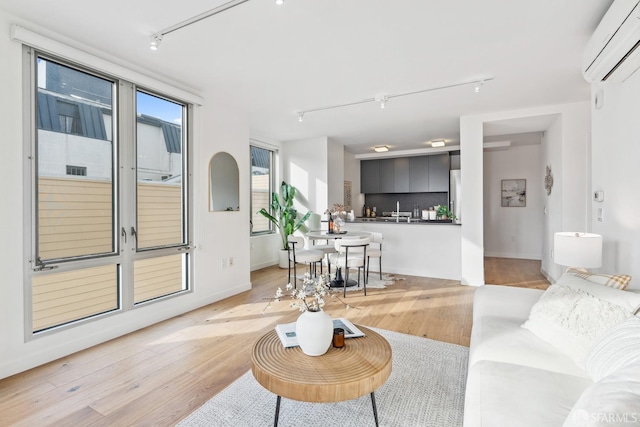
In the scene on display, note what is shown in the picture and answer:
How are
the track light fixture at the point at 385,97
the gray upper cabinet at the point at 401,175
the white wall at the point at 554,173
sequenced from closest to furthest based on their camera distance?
the track light fixture at the point at 385,97
the white wall at the point at 554,173
the gray upper cabinet at the point at 401,175

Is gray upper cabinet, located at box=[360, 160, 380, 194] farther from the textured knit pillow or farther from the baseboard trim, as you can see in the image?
the textured knit pillow

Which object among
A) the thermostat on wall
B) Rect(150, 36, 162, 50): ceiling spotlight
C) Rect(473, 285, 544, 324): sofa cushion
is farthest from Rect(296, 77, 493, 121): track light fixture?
Rect(150, 36, 162, 50): ceiling spotlight

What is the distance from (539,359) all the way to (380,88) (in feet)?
9.95

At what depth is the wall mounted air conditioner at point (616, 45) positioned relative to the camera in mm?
1820

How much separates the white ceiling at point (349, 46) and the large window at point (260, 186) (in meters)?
2.02

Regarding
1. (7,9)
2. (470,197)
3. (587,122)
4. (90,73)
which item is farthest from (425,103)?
(7,9)

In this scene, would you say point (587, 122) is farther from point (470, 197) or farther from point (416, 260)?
point (416, 260)

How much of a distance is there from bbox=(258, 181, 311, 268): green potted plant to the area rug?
3920mm

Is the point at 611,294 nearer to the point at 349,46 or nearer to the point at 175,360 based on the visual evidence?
the point at 349,46

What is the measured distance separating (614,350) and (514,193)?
6.75 meters

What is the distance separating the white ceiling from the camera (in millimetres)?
2215

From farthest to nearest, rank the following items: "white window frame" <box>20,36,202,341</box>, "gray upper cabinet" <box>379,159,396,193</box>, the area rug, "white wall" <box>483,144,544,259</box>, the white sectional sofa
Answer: "gray upper cabinet" <box>379,159,396,193</box> → "white wall" <box>483,144,544,259</box> → "white window frame" <box>20,36,202,341</box> → the area rug → the white sectional sofa

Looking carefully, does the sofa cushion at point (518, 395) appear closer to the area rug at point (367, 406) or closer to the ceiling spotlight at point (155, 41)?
the area rug at point (367, 406)

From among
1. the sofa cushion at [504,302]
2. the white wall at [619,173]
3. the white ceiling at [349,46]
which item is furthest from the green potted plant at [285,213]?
the white wall at [619,173]
